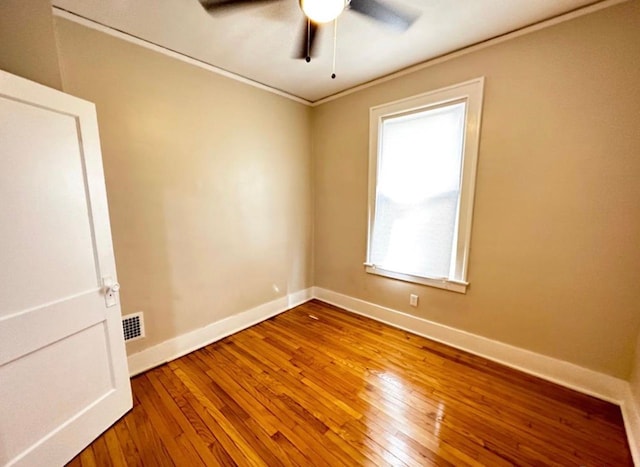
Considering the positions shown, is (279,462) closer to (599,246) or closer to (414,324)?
(414,324)

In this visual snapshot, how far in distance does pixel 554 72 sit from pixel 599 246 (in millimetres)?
1220

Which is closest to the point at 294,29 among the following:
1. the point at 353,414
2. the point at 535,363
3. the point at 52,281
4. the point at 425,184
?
the point at 425,184

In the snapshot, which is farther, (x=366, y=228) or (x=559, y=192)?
(x=366, y=228)

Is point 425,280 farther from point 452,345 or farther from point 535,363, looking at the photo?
point 535,363

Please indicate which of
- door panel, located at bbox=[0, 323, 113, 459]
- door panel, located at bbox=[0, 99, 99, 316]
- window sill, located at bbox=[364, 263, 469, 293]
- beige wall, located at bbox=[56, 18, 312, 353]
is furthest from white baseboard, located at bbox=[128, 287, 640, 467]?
door panel, located at bbox=[0, 99, 99, 316]

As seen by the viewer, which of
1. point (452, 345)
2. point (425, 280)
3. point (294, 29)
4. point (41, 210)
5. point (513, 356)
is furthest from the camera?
point (425, 280)

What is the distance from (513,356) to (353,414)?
4.69ft

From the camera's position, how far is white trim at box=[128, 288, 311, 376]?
2027 mm

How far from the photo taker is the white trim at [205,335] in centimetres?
203

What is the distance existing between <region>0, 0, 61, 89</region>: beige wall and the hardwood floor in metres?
2.05

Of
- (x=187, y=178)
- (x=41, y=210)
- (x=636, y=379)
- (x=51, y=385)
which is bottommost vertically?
(x=636, y=379)

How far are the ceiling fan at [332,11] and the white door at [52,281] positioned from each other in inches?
39.1

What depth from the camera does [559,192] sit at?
1.76 metres

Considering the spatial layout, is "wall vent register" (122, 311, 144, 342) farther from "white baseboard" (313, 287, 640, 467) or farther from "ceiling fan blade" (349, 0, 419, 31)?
"ceiling fan blade" (349, 0, 419, 31)
